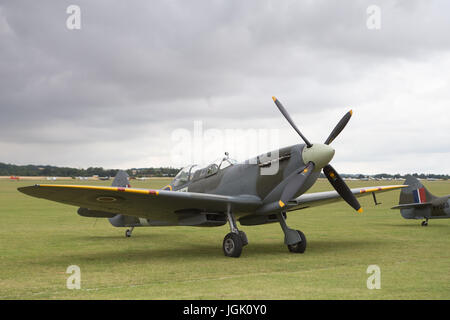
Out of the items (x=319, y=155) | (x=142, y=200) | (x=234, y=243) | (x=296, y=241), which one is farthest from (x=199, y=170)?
(x=319, y=155)

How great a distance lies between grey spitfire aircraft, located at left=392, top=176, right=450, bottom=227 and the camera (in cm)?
1666

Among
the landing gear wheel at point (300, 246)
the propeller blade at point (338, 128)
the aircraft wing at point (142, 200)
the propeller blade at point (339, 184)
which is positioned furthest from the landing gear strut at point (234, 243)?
the propeller blade at point (338, 128)

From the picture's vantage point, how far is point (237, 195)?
425 inches

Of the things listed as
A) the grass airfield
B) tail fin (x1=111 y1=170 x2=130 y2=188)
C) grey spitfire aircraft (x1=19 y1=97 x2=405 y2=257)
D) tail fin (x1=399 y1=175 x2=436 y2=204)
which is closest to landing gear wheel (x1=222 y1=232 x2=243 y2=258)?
grey spitfire aircraft (x1=19 y1=97 x2=405 y2=257)

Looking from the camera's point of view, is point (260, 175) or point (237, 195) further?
point (237, 195)

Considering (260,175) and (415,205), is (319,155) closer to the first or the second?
(260,175)

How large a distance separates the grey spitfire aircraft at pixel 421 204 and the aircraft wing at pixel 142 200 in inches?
368

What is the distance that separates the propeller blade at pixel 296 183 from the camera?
984 cm

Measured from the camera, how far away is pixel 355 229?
1647cm

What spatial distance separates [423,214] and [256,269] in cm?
1135

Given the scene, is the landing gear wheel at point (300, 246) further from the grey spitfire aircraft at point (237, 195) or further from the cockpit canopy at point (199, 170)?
the cockpit canopy at point (199, 170)

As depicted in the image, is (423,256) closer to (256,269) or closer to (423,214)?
(256,269)

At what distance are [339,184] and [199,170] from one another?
3.57m
